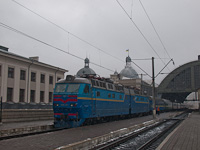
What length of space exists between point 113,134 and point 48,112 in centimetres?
1470

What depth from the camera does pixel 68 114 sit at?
54.5 ft

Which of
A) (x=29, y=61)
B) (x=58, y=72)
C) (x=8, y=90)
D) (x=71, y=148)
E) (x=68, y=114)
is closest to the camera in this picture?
(x=71, y=148)

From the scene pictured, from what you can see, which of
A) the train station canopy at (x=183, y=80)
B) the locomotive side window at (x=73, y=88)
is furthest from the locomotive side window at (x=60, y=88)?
the train station canopy at (x=183, y=80)

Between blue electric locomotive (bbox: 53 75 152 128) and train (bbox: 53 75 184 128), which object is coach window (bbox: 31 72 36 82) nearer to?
train (bbox: 53 75 184 128)

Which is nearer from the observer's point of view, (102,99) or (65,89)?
(65,89)

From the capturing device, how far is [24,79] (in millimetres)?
37406

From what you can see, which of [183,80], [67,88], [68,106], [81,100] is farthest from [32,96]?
[183,80]

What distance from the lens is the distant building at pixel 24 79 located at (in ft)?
110

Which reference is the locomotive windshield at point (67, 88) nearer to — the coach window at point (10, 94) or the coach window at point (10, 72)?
the coach window at point (10, 94)

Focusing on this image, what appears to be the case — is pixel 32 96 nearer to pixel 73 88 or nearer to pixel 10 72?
pixel 10 72

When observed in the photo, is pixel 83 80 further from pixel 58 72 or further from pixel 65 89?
pixel 58 72

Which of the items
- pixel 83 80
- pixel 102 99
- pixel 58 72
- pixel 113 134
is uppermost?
pixel 58 72

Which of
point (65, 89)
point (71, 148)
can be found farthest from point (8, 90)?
point (71, 148)

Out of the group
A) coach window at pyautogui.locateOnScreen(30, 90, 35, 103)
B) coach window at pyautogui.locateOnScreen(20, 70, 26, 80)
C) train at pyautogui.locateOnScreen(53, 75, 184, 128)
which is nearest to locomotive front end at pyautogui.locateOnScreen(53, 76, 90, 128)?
train at pyautogui.locateOnScreen(53, 75, 184, 128)
